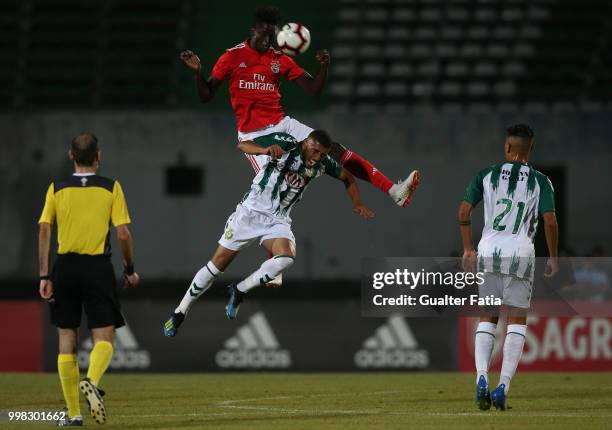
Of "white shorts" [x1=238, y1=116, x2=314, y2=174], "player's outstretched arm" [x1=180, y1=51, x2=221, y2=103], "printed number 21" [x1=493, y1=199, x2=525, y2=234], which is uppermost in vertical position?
"player's outstretched arm" [x1=180, y1=51, x2=221, y2=103]

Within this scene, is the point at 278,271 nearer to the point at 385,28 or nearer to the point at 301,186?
the point at 301,186

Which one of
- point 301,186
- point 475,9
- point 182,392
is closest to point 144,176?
point 475,9

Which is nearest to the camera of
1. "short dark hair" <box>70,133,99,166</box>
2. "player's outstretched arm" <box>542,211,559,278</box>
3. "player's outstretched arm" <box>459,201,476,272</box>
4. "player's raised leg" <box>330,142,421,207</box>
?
"short dark hair" <box>70,133,99,166</box>

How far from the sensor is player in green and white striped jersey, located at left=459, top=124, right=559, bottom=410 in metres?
9.96

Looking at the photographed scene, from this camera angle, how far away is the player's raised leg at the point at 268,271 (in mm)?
11320

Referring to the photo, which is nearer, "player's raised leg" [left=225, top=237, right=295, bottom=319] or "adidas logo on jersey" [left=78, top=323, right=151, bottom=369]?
"player's raised leg" [left=225, top=237, right=295, bottom=319]

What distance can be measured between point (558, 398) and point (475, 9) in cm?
1448

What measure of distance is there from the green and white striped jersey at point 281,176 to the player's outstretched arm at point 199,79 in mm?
618

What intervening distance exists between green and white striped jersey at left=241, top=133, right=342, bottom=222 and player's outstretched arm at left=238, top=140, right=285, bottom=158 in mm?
169

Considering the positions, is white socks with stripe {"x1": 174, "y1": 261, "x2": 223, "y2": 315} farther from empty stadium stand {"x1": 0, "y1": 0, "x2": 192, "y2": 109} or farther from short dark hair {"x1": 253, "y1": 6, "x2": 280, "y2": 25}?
empty stadium stand {"x1": 0, "y1": 0, "x2": 192, "y2": 109}

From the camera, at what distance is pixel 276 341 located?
1712 cm

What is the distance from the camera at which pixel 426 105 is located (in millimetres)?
22891
